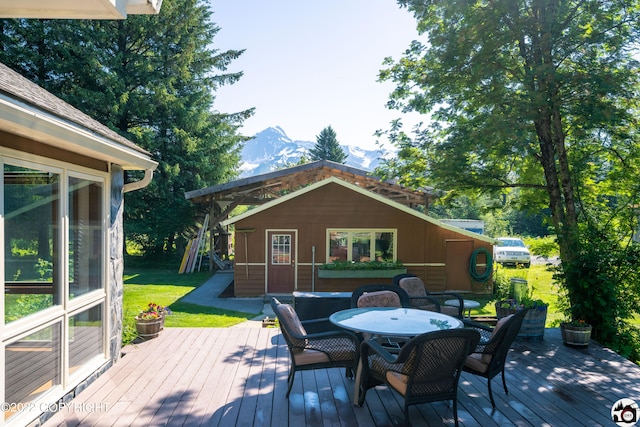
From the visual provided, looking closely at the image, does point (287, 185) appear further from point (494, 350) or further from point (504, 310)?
point (494, 350)

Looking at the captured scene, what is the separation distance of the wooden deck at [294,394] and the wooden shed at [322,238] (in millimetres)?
6501

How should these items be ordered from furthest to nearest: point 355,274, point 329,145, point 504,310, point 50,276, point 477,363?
point 329,145 → point 355,274 → point 504,310 → point 477,363 → point 50,276

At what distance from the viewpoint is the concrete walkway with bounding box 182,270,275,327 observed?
994 centimetres

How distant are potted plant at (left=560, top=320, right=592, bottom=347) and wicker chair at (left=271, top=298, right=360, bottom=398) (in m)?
3.81

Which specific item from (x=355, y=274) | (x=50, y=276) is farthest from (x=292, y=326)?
(x=355, y=274)

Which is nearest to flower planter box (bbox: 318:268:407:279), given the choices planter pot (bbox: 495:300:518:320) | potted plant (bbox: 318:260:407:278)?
potted plant (bbox: 318:260:407:278)

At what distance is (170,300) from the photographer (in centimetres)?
1115

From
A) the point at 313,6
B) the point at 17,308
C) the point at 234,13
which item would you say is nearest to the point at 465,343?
the point at 17,308

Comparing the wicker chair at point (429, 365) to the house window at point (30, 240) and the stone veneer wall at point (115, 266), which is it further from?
the stone veneer wall at point (115, 266)

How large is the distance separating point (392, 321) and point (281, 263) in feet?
26.8

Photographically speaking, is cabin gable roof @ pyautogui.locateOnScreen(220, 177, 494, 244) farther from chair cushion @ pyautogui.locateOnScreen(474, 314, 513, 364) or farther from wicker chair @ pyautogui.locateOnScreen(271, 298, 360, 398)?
chair cushion @ pyautogui.locateOnScreen(474, 314, 513, 364)

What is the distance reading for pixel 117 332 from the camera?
16.4 feet

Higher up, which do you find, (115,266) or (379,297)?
(115,266)

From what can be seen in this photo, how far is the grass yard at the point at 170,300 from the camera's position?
8.33m
